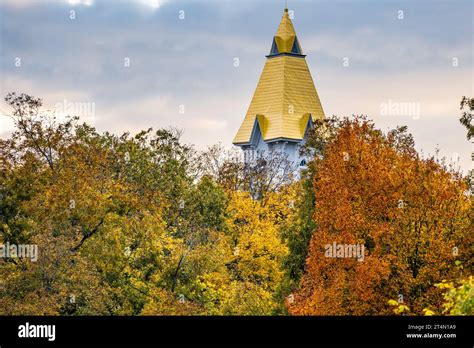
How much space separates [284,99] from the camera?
106 m

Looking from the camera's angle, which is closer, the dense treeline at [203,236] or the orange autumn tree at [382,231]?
the dense treeline at [203,236]

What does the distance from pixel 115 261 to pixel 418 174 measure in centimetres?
1351

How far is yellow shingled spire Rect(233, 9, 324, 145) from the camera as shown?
4158 inches

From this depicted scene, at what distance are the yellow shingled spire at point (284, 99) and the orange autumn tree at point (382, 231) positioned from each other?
6049 centimetres

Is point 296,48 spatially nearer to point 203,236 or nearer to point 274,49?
point 274,49

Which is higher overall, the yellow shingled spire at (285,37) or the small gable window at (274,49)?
the yellow shingled spire at (285,37)

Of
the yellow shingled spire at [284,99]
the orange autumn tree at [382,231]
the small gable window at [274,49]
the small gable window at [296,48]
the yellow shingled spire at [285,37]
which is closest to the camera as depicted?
the orange autumn tree at [382,231]

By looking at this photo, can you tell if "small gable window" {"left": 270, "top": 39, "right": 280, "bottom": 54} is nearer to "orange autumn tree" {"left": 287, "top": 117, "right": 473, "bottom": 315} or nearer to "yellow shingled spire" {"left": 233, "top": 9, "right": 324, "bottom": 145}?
"yellow shingled spire" {"left": 233, "top": 9, "right": 324, "bottom": 145}

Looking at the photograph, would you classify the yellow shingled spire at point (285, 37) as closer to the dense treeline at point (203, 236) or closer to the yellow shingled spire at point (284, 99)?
the yellow shingled spire at point (284, 99)

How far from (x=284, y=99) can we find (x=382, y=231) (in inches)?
2617

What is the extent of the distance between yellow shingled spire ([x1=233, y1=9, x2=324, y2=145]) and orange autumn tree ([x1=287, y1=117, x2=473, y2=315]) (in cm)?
6049

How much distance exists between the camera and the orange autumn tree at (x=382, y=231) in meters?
39.4

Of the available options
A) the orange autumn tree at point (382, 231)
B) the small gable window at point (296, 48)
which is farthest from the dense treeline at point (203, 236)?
the small gable window at point (296, 48)
